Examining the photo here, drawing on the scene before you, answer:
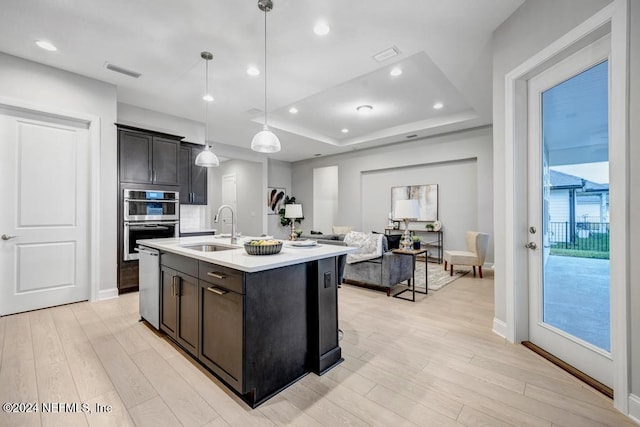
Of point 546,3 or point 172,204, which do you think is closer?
point 546,3

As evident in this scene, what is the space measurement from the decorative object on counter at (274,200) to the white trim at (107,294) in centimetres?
519

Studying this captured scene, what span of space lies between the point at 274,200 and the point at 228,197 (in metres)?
1.58

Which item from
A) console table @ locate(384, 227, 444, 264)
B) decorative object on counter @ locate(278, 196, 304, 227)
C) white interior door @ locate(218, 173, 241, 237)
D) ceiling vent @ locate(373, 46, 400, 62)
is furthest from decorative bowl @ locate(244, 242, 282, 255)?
white interior door @ locate(218, 173, 241, 237)

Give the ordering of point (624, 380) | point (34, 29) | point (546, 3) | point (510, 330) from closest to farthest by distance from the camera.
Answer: point (624, 380), point (546, 3), point (510, 330), point (34, 29)

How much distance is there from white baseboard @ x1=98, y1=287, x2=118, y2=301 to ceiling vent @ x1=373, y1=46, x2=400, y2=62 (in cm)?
456

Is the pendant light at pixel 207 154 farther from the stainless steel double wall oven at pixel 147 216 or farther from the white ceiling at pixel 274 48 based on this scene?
the stainless steel double wall oven at pixel 147 216

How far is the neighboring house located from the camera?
6.37 feet

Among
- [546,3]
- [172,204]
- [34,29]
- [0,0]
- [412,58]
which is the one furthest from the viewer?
[172,204]

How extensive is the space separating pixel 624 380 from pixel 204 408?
8.10 feet

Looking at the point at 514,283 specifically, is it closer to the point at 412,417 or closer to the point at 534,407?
the point at 534,407

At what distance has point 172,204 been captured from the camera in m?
4.51

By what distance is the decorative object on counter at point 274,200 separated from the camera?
8.82 metres

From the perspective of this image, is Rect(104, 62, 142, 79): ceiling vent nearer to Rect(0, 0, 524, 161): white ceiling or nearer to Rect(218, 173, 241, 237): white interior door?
Rect(0, 0, 524, 161): white ceiling

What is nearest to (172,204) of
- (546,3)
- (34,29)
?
(34,29)
